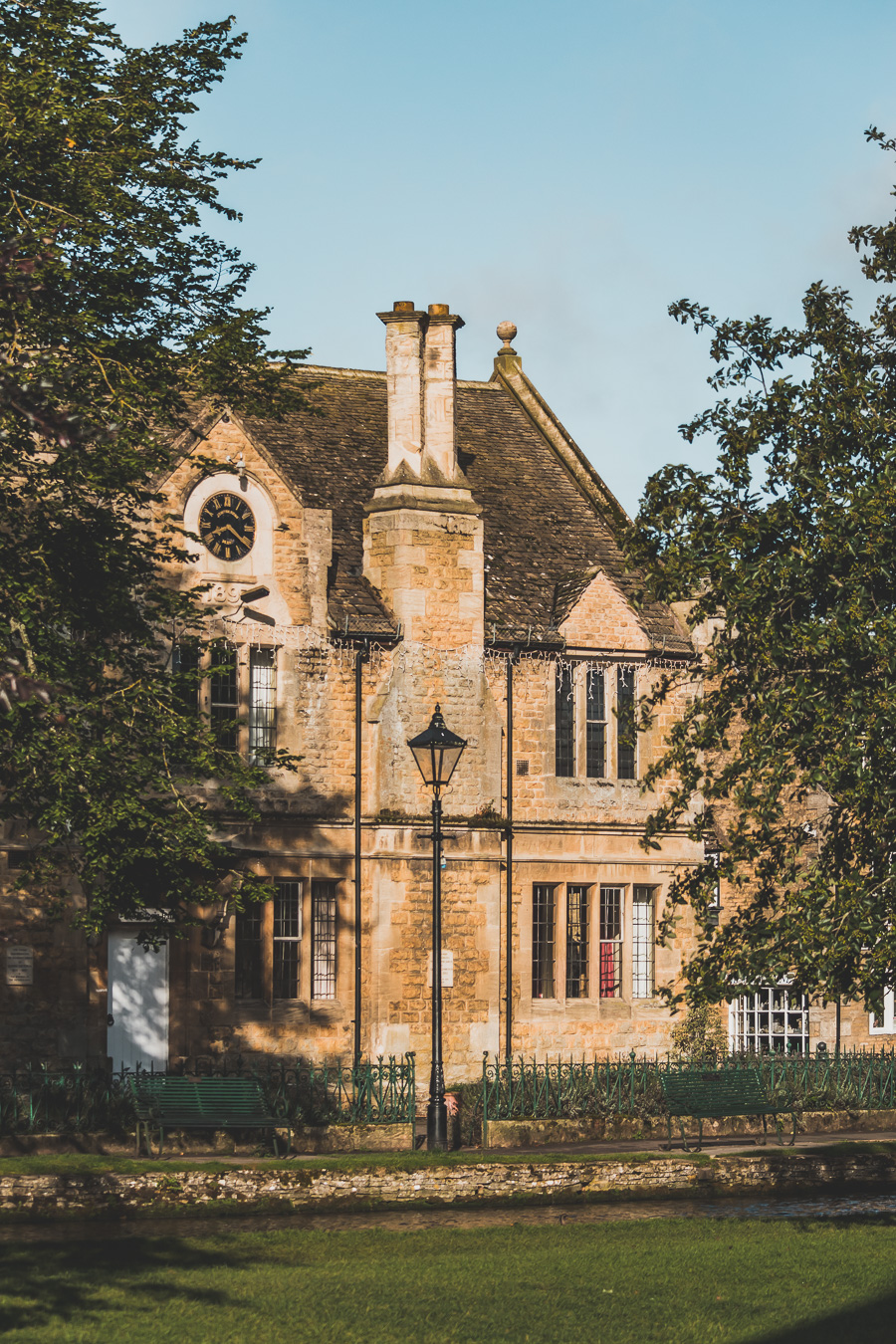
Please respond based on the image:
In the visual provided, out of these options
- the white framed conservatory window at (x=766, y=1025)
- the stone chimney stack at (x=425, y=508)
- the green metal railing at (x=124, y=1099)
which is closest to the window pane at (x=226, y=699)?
the stone chimney stack at (x=425, y=508)

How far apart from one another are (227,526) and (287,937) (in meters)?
6.33

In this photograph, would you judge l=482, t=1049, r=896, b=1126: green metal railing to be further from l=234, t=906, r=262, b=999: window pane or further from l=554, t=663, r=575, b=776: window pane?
l=554, t=663, r=575, b=776: window pane

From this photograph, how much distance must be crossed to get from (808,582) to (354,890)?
1287 cm

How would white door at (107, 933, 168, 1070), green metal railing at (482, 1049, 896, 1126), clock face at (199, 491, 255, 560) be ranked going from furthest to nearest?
clock face at (199, 491, 255, 560) → white door at (107, 933, 168, 1070) → green metal railing at (482, 1049, 896, 1126)

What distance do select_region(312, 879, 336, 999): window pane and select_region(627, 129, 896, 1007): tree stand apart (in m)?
10.7

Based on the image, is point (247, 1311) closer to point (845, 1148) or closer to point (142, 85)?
point (845, 1148)

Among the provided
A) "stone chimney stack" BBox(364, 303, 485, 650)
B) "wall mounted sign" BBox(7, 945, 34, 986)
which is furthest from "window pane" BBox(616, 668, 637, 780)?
"wall mounted sign" BBox(7, 945, 34, 986)

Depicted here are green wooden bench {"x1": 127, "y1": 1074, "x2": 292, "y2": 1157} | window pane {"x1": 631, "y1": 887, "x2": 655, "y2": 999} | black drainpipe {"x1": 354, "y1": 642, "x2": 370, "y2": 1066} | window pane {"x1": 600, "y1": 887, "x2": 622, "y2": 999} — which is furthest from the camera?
window pane {"x1": 631, "y1": 887, "x2": 655, "y2": 999}

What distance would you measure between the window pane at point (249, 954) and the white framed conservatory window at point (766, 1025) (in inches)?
337

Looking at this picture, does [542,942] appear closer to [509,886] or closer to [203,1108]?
[509,886]

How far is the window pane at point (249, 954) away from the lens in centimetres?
2728

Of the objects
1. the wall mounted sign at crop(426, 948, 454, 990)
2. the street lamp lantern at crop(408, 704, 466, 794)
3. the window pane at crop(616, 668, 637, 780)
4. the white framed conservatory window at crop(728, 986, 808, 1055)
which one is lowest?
the white framed conservatory window at crop(728, 986, 808, 1055)

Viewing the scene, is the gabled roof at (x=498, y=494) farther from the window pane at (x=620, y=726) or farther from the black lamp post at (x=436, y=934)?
the black lamp post at (x=436, y=934)

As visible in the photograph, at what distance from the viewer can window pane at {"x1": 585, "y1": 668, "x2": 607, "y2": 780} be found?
30109 millimetres
